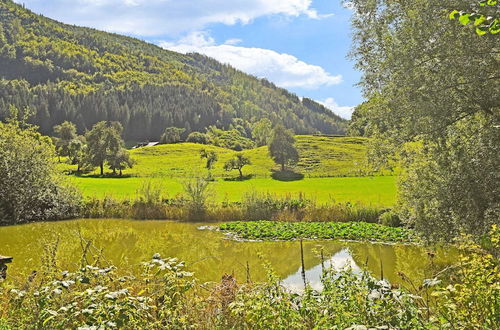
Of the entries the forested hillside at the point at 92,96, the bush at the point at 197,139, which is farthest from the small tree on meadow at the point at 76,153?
the forested hillside at the point at 92,96

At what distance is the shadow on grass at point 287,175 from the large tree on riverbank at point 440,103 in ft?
132

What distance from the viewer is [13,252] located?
63.1ft

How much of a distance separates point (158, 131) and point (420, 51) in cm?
15236

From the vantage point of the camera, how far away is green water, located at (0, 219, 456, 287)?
50.3ft

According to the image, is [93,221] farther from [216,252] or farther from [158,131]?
[158,131]

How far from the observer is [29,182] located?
2789 cm

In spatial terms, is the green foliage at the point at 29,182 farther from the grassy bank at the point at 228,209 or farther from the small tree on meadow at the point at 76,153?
the small tree on meadow at the point at 76,153

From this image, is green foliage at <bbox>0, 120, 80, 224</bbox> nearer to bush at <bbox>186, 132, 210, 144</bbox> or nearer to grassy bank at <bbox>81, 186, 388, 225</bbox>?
grassy bank at <bbox>81, 186, 388, 225</bbox>

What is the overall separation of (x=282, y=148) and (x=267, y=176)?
642 cm

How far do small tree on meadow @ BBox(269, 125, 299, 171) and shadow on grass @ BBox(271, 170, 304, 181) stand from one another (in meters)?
2.16

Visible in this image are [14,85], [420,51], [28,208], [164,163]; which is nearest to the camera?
[420,51]

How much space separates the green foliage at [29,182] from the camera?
27.3m

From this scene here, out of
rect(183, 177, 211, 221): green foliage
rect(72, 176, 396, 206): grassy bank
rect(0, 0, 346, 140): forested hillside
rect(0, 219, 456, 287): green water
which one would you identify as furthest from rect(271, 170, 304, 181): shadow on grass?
rect(0, 0, 346, 140): forested hillside

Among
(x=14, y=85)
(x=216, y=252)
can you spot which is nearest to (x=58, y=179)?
(x=216, y=252)
